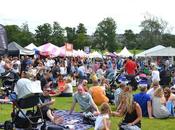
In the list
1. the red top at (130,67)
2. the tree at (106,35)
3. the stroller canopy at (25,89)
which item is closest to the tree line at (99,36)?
the tree at (106,35)

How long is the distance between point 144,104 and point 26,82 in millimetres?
4392

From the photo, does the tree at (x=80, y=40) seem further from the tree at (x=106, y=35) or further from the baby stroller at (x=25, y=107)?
the baby stroller at (x=25, y=107)

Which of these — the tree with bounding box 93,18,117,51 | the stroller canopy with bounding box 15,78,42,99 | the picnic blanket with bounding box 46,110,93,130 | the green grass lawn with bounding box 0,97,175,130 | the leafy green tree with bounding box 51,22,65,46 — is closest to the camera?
the stroller canopy with bounding box 15,78,42,99

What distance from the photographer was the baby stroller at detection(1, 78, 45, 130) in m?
10.1

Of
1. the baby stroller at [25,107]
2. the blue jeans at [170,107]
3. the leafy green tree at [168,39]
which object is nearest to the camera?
the baby stroller at [25,107]

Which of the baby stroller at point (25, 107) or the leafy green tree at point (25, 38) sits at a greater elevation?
the leafy green tree at point (25, 38)

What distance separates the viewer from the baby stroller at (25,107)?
10.1m

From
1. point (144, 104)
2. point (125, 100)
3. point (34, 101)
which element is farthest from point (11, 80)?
point (125, 100)

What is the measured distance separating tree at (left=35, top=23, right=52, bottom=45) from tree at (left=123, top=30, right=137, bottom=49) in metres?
36.8

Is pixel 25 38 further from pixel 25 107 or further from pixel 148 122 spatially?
pixel 25 107

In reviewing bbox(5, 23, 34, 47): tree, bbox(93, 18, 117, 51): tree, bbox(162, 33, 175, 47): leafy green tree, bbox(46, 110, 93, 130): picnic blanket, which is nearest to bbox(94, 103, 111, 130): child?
bbox(46, 110, 93, 130): picnic blanket

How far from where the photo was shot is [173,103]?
14.1 metres

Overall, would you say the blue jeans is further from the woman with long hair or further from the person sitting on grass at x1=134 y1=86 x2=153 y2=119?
the woman with long hair

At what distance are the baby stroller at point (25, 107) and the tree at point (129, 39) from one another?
124081mm
